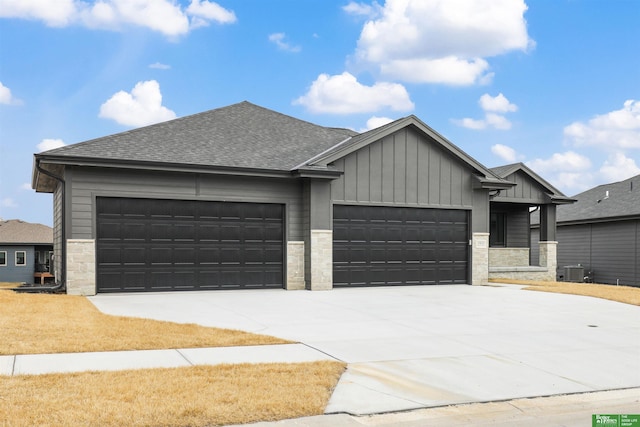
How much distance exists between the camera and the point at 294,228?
20562 mm

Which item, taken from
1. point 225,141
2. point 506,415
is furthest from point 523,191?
point 506,415

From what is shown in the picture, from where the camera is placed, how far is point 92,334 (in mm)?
10242

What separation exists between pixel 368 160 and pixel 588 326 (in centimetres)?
1005

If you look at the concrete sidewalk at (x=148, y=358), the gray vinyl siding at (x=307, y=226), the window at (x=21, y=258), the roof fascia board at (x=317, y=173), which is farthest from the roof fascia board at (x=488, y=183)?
the window at (x=21, y=258)

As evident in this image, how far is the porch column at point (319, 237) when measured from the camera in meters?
20.2

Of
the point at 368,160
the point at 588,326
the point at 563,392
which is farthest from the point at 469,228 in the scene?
the point at 563,392

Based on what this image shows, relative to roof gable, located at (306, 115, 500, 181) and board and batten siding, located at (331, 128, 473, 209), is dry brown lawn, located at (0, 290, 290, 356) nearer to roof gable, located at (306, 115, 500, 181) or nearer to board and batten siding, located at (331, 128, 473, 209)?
roof gable, located at (306, 115, 500, 181)

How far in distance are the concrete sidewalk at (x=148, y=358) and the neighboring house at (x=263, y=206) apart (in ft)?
31.7

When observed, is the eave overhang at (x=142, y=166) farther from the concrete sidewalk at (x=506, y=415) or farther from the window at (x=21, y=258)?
the window at (x=21, y=258)

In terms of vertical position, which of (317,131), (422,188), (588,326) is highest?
(317,131)

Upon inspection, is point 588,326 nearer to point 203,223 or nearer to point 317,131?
point 203,223

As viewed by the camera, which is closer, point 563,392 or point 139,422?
point 139,422

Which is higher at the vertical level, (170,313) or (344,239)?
(344,239)

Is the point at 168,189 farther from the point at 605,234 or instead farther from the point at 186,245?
the point at 605,234
